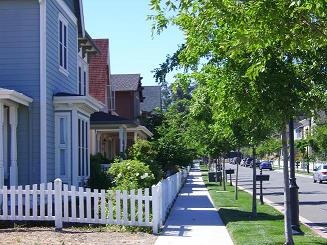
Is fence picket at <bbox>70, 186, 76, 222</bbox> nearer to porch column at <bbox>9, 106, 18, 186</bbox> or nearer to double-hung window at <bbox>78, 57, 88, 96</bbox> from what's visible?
porch column at <bbox>9, 106, 18, 186</bbox>

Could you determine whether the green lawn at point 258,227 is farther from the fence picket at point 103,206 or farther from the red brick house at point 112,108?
the red brick house at point 112,108

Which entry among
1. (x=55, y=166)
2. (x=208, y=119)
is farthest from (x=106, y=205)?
(x=208, y=119)

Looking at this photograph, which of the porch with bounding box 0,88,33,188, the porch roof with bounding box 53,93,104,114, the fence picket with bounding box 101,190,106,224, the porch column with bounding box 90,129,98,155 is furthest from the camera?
the porch column with bounding box 90,129,98,155

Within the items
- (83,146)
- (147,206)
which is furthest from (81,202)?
(83,146)

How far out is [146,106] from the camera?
2606 inches

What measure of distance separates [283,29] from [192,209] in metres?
14.4

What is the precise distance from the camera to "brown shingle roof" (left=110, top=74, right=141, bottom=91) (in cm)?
4851

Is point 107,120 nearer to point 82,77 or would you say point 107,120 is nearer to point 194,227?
point 82,77

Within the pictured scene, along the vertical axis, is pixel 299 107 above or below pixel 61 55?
below

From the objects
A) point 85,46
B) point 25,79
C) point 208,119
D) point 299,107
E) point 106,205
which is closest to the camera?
point 299,107

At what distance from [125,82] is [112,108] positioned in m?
6.98

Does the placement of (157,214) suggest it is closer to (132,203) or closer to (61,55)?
(132,203)

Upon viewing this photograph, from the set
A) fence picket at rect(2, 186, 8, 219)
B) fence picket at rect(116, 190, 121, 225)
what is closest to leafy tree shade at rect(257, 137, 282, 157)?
fence picket at rect(116, 190, 121, 225)

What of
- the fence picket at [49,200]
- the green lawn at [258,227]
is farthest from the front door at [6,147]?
the green lawn at [258,227]
